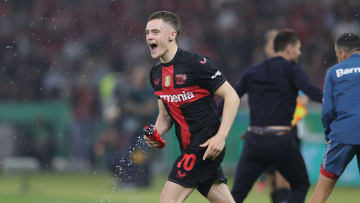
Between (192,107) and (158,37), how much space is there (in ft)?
2.30

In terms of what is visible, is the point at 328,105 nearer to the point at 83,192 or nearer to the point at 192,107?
the point at 192,107

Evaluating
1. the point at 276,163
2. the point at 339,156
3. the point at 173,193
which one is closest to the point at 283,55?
the point at 276,163

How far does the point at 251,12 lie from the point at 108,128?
5098mm

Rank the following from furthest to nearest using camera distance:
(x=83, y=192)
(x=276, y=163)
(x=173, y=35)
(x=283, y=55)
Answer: (x=83, y=192) < (x=283, y=55) < (x=276, y=163) < (x=173, y=35)

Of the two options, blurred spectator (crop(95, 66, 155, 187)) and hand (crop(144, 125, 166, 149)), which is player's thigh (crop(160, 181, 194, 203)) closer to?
hand (crop(144, 125, 166, 149))

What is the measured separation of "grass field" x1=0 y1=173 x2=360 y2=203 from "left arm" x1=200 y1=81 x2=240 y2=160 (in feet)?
17.3

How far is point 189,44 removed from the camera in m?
19.6

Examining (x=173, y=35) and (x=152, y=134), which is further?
(x=173, y=35)

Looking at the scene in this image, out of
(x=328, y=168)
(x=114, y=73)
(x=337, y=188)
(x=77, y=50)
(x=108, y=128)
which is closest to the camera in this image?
(x=328, y=168)

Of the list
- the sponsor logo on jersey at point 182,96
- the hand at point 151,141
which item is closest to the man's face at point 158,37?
the sponsor logo on jersey at point 182,96

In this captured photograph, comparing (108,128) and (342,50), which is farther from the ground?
(342,50)

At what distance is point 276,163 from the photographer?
8977 mm

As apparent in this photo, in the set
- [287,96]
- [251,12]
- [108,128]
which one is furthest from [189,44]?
[287,96]

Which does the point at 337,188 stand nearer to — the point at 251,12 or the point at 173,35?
the point at 251,12
